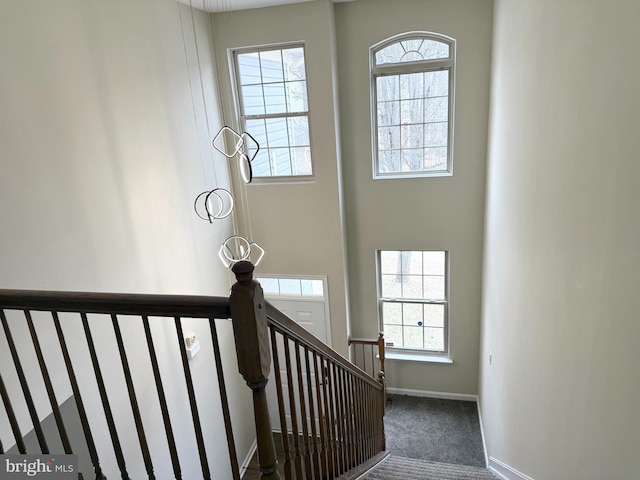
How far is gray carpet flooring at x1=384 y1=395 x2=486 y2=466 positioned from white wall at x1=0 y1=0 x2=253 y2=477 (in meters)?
2.16

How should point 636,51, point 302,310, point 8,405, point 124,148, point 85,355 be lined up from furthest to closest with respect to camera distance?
1. point 302,310
2. point 124,148
3. point 85,355
4. point 8,405
5. point 636,51

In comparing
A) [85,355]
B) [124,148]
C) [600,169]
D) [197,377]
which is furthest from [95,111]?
[600,169]

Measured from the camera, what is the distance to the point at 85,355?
2.81m

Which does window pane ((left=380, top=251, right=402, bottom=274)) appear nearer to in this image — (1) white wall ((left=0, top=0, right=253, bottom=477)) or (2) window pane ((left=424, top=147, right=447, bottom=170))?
(2) window pane ((left=424, top=147, right=447, bottom=170))

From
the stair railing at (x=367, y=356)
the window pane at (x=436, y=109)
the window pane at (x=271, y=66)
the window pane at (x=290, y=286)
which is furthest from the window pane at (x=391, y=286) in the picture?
the window pane at (x=271, y=66)

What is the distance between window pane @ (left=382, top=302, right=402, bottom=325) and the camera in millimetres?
5613

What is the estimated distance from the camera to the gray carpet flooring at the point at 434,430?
4.79m

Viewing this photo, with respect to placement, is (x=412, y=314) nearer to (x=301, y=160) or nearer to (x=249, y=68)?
(x=301, y=160)

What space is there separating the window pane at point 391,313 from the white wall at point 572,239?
7.93ft

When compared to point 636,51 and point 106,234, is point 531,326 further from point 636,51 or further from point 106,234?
point 106,234

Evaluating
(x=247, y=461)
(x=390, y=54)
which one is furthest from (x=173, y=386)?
(x=390, y=54)

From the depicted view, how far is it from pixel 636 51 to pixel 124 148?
10.5 feet

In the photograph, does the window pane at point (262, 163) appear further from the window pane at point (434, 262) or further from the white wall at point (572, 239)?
the white wall at point (572, 239)

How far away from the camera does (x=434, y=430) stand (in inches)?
203
